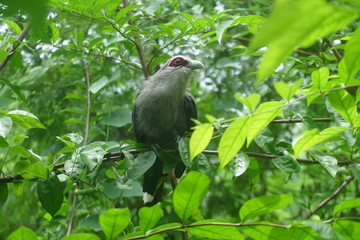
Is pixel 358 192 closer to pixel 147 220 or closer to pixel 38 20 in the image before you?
pixel 147 220

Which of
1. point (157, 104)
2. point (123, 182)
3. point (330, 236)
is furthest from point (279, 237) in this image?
point (157, 104)

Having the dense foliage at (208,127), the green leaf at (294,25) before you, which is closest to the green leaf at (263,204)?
the dense foliage at (208,127)

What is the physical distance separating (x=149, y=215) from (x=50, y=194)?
0.72 metres

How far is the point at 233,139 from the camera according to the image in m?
1.16

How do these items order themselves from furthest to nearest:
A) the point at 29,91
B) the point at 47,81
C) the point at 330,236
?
the point at 47,81
the point at 29,91
the point at 330,236

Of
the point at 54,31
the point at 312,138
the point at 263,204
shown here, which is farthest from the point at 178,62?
the point at 263,204

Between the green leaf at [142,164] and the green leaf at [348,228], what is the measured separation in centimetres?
104

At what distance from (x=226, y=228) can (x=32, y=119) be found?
3.55 feet

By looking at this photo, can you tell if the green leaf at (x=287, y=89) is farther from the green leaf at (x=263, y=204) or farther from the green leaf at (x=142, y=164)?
the green leaf at (x=142, y=164)

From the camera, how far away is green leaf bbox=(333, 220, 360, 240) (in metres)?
1.24

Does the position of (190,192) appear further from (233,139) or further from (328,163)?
(328,163)

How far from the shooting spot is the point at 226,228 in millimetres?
1248

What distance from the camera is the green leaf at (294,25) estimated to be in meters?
0.58

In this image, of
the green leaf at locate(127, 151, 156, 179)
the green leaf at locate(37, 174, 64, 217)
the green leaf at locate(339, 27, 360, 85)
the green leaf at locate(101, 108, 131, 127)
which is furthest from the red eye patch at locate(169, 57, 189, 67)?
the green leaf at locate(339, 27, 360, 85)
